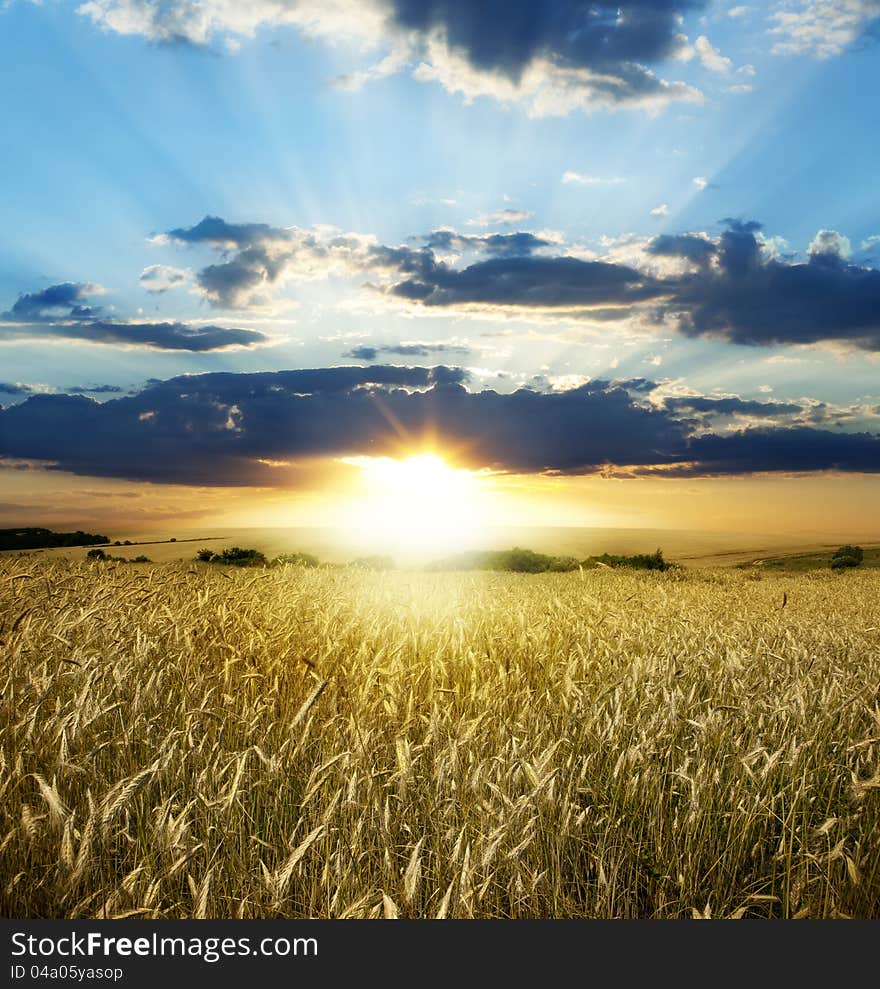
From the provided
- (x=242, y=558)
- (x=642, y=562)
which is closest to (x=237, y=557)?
(x=242, y=558)

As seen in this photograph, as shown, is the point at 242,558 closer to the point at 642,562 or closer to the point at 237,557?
the point at 237,557

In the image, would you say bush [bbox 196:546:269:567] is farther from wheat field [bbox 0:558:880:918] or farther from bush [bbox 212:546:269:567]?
wheat field [bbox 0:558:880:918]

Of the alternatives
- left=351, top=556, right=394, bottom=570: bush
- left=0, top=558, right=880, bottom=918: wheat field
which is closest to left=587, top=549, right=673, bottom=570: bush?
left=351, top=556, right=394, bottom=570: bush

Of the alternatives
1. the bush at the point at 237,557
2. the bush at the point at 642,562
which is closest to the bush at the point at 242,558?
the bush at the point at 237,557

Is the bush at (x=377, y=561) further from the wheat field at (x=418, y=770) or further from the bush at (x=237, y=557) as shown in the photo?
the wheat field at (x=418, y=770)

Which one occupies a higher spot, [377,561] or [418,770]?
[418,770]

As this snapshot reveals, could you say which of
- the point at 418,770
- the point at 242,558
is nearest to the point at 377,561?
the point at 242,558

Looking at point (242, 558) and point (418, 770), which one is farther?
point (242, 558)

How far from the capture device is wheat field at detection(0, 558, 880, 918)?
287 cm

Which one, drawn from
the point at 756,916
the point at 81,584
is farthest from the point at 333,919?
the point at 81,584

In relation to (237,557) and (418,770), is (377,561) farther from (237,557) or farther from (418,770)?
(418,770)

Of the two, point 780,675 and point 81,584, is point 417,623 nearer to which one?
point 780,675

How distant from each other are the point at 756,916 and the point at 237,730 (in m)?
2.93

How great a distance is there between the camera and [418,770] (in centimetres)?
368
